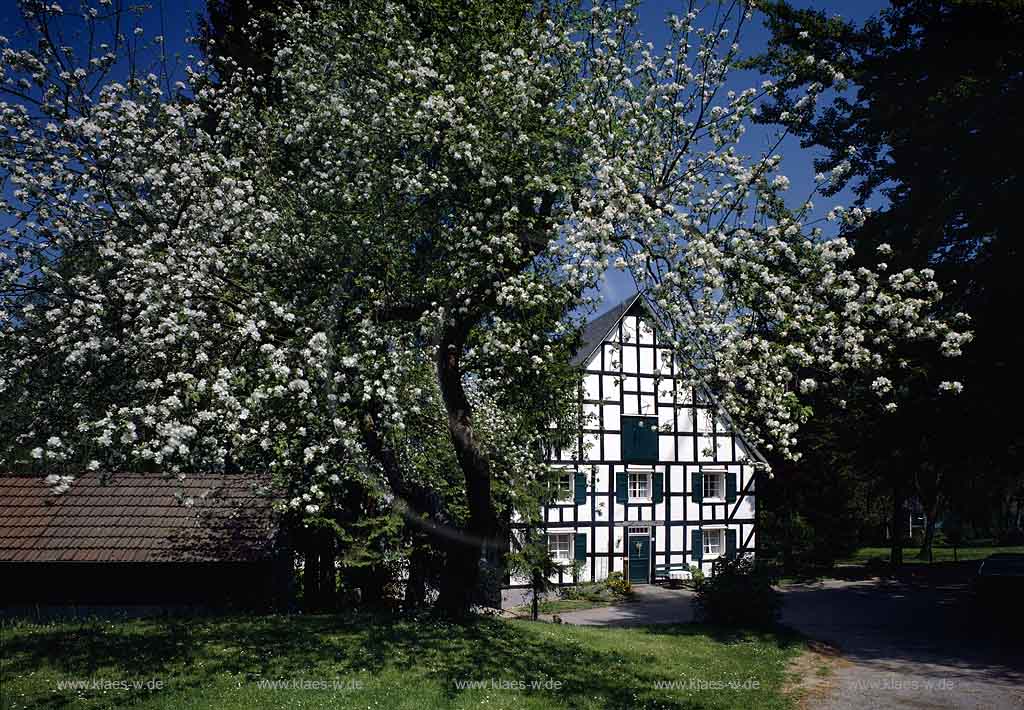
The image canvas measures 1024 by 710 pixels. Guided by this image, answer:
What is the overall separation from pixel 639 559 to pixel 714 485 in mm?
5355

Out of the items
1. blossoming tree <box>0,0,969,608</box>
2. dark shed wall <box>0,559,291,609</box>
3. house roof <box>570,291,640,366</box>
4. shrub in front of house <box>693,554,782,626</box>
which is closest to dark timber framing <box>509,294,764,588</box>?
house roof <box>570,291,640,366</box>

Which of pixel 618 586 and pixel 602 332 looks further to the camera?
pixel 602 332

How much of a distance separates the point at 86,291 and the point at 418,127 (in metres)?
5.35

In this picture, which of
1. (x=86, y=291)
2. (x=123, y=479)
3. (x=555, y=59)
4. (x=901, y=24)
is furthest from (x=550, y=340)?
(x=123, y=479)

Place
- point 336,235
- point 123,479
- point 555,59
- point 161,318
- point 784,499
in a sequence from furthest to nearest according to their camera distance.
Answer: point 784,499
point 123,479
point 555,59
point 336,235
point 161,318

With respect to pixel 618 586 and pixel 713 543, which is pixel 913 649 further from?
pixel 713 543

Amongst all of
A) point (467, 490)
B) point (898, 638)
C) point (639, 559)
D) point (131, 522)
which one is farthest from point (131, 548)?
point (639, 559)

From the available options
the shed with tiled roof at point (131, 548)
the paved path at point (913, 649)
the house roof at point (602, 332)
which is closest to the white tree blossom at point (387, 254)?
the paved path at point (913, 649)

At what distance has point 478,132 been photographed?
1030 cm

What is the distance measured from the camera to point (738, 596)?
60.3ft

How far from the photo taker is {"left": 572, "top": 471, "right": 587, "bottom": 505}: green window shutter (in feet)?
101

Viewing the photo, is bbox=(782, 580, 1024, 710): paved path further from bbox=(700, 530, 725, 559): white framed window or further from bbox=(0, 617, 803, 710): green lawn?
bbox=(700, 530, 725, 559): white framed window

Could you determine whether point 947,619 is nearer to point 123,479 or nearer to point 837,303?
point 837,303

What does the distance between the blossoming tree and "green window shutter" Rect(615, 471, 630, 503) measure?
66.2ft
